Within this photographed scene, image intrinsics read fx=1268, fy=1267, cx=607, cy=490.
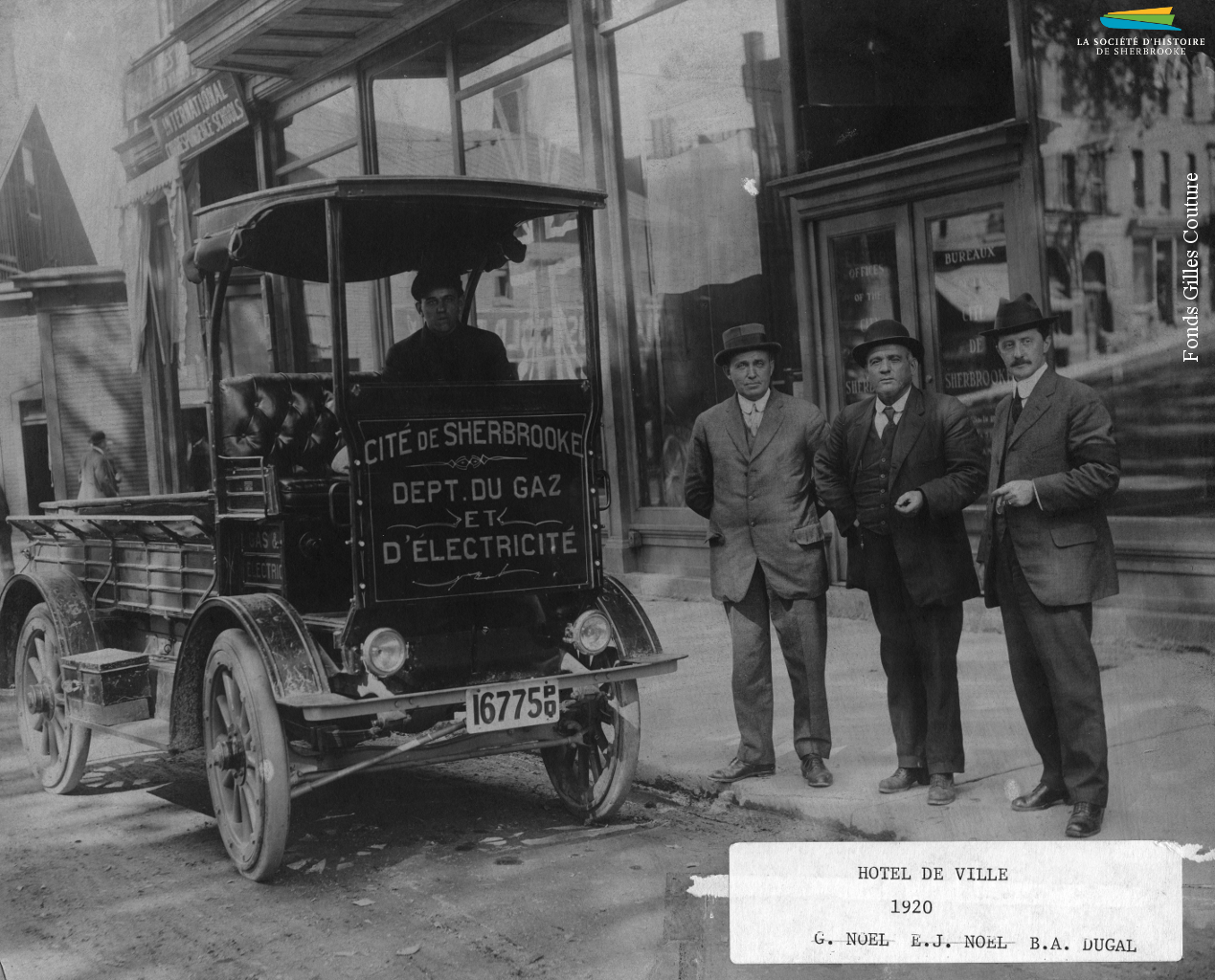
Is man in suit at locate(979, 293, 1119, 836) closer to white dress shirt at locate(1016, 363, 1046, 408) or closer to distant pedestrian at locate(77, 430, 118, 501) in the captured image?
white dress shirt at locate(1016, 363, 1046, 408)

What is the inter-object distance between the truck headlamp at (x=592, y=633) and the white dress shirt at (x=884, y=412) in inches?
48.5

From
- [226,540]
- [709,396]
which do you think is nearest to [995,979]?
[226,540]

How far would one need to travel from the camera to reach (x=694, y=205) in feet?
28.9

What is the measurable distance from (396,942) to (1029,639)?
2.26 metres

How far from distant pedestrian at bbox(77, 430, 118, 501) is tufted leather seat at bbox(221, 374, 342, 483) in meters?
1.25

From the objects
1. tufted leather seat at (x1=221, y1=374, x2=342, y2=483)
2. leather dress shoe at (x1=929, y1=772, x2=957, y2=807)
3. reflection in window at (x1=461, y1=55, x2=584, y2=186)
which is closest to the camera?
leather dress shoe at (x1=929, y1=772, x2=957, y2=807)

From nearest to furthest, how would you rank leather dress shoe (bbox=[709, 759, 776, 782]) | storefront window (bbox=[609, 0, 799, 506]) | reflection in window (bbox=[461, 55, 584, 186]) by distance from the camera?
leather dress shoe (bbox=[709, 759, 776, 782]) → storefront window (bbox=[609, 0, 799, 506]) → reflection in window (bbox=[461, 55, 584, 186])

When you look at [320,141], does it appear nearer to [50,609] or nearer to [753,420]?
[50,609]

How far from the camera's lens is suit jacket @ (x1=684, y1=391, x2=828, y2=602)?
4.96 metres

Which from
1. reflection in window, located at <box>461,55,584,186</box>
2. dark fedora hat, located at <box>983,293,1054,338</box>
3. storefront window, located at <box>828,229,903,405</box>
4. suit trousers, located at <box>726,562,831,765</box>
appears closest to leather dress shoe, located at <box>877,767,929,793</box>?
suit trousers, located at <box>726,562,831,765</box>

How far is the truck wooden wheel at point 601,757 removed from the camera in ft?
15.4

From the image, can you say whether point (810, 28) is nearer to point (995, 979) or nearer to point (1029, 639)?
point (1029, 639)

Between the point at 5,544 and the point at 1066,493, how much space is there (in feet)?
15.8
